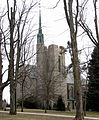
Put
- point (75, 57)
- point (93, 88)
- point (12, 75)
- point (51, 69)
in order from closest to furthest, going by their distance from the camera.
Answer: point (75, 57) → point (12, 75) → point (93, 88) → point (51, 69)

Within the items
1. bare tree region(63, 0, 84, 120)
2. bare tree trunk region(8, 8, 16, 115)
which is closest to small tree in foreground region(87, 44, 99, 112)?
bare tree trunk region(8, 8, 16, 115)

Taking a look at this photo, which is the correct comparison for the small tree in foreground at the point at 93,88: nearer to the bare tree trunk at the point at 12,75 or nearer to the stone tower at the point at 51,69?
the stone tower at the point at 51,69

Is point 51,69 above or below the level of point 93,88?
above

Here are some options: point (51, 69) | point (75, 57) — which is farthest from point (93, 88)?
point (75, 57)

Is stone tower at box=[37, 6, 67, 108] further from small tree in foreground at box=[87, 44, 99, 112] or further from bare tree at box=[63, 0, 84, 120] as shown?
bare tree at box=[63, 0, 84, 120]

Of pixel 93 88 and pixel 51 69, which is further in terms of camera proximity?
pixel 51 69

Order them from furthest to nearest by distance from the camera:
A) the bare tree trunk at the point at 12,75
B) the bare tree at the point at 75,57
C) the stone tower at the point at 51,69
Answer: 1. the stone tower at the point at 51,69
2. the bare tree trunk at the point at 12,75
3. the bare tree at the point at 75,57

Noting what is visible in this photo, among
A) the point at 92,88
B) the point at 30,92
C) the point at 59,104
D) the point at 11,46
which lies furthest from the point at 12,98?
the point at 30,92

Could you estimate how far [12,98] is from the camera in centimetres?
2377

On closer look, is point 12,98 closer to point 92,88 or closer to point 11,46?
point 11,46

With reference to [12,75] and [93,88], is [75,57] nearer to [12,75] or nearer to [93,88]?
[12,75]

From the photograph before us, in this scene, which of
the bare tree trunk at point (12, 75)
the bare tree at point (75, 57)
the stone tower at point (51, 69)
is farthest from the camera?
the stone tower at point (51, 69)

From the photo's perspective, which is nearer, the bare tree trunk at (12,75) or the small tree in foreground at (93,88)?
the bare tree trunk at (12,75)

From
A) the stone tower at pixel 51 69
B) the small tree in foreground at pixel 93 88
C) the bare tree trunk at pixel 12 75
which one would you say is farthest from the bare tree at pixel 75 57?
the stone tower at pixel 51 69
